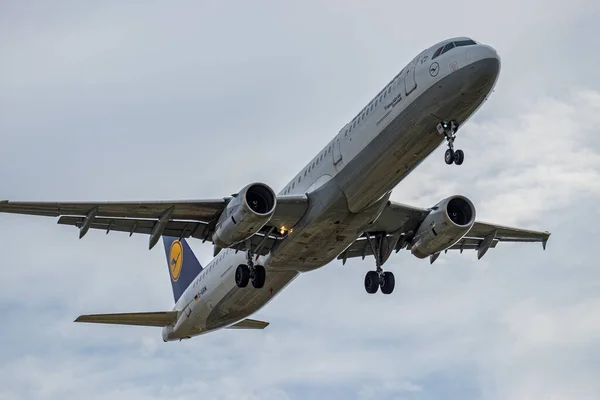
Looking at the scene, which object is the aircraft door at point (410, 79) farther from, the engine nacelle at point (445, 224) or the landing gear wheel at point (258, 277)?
the landing gear wheel at point (258, 277)

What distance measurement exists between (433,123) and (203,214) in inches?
371

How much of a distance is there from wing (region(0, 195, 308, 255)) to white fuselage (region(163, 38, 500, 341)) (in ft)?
1.86

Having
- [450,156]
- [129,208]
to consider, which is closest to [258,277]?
[129,208]

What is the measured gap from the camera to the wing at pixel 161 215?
36.5 meters

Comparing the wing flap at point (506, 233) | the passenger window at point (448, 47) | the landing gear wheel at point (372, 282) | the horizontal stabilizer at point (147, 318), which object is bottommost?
the horizontal stabilizer at point (147, 318)

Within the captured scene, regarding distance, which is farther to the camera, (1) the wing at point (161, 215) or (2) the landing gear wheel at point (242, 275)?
(2) the landing gear wheel at point (242, 275)

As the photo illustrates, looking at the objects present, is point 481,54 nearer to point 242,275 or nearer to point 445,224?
point 445,224

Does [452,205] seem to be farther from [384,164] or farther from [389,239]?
[384,164]

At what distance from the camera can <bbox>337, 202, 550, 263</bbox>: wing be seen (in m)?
40.7

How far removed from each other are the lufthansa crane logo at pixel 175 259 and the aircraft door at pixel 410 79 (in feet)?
65.4

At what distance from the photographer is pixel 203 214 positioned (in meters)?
38.3

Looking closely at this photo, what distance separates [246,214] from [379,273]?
8.38 metres

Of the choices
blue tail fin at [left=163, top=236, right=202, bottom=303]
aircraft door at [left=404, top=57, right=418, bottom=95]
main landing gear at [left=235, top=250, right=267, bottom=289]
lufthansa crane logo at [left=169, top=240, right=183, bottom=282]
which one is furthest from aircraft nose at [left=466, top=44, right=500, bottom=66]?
lufthansa crane logo at [left=169, top=240, right=183, bottom=282]

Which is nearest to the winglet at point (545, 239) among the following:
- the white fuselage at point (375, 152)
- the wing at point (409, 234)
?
the wing at point (409, 234)
